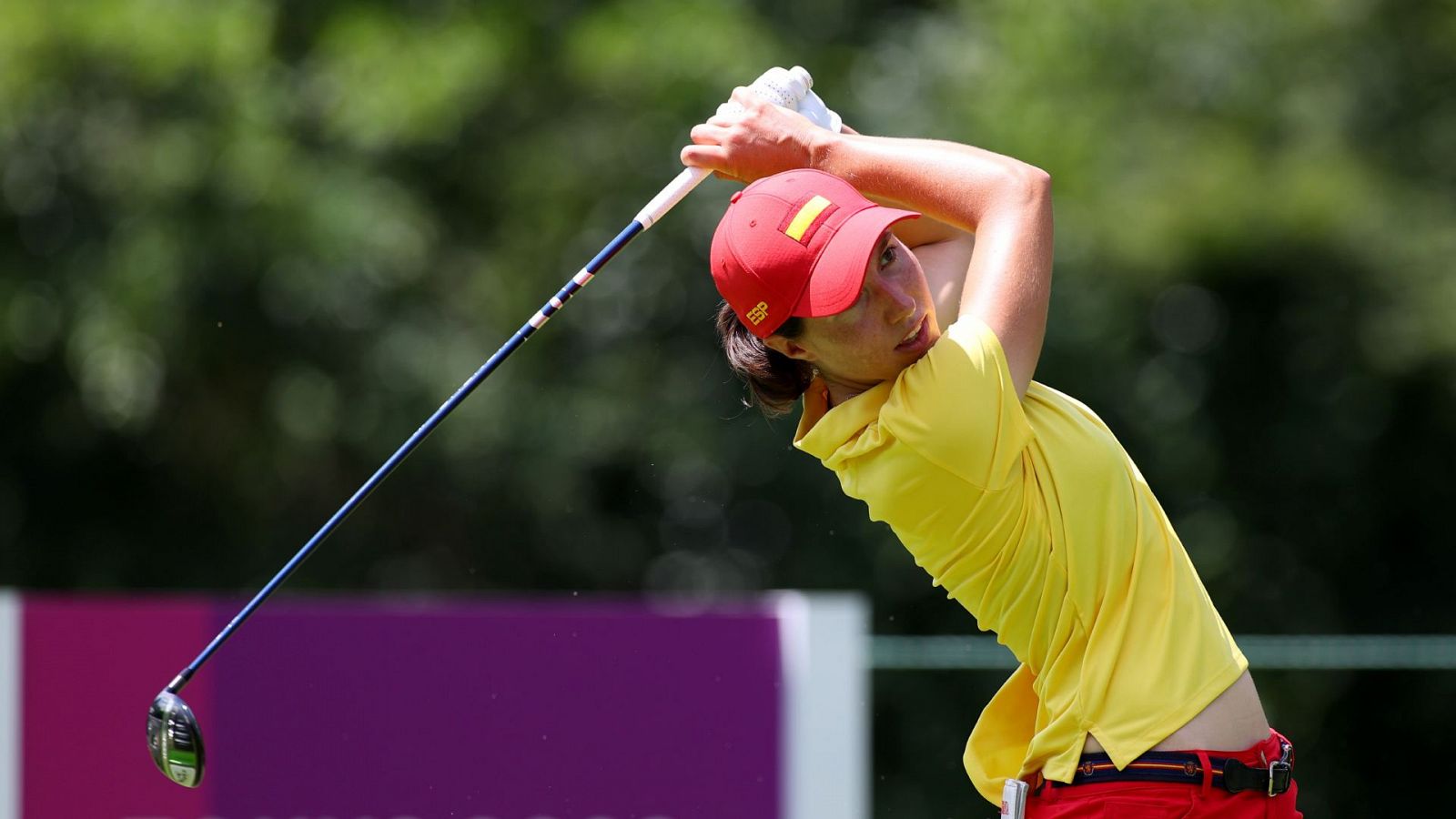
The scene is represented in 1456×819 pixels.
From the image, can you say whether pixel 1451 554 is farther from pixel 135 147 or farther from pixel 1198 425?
pixel 135 147

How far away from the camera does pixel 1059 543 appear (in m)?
2.08

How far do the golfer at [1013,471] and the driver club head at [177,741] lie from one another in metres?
1.36

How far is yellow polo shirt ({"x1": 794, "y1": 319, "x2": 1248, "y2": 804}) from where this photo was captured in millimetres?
2014

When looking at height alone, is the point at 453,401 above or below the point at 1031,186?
below

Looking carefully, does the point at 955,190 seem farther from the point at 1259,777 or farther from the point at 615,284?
the point at 615,284

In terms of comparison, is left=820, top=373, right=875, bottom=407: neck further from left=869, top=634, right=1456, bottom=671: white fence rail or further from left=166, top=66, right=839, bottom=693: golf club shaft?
left=869, top=634, right=1456, bottom=671: white fence rail

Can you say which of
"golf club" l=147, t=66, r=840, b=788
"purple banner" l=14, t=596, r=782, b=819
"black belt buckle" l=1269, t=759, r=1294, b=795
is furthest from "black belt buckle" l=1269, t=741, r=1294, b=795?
"purple banner" l=14, t=596, r=782, b=819

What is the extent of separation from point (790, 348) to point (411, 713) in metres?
2.95

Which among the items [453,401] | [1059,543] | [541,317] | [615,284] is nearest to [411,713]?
[453,401]

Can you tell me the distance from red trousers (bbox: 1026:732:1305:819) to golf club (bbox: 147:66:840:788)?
0.92 m

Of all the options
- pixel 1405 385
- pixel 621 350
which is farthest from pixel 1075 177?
pixel 621 350

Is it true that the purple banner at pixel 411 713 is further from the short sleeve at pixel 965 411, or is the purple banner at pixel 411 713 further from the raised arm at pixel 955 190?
the short sleeve at pixel 965 411

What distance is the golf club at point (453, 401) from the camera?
2373 millimetres

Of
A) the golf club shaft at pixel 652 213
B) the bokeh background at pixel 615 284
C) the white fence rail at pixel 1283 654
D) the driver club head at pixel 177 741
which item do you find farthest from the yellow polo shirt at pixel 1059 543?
the bokeh background at pixel 615 284
